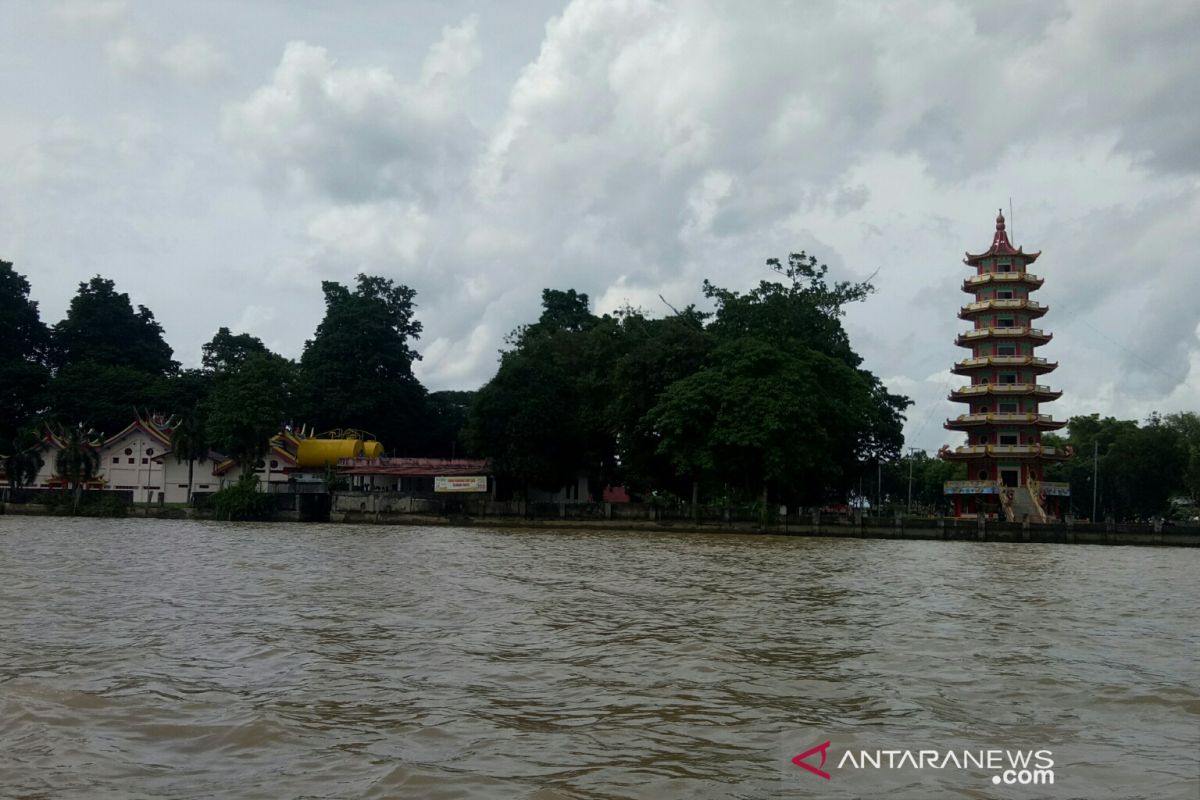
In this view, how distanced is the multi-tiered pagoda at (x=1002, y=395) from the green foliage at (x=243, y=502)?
36.6 metres

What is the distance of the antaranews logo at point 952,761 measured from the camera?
5.53m

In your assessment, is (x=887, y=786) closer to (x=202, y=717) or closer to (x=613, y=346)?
(x=202, y=717)

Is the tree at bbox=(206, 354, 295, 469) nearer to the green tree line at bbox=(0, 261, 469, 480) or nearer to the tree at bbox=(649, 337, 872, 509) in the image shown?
the green tree line at bbox=(0, 261, 469, 480)

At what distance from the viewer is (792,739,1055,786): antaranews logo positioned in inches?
218

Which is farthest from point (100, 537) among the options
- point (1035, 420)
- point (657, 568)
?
point (1035, 420)

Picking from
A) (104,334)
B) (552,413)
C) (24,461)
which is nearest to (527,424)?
(552,413)

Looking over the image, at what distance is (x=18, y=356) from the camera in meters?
65.8

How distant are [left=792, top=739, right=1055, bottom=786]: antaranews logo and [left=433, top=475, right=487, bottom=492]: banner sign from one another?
4399 centimetres

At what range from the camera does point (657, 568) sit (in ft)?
66.1

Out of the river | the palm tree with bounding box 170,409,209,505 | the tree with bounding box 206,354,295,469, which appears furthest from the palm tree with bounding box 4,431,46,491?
the river

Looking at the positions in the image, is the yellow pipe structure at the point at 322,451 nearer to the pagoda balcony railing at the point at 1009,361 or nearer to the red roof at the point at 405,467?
the red roof at the point at 405,467

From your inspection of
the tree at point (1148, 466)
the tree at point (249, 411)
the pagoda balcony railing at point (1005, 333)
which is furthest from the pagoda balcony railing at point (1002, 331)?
the tree at point (249, 411)

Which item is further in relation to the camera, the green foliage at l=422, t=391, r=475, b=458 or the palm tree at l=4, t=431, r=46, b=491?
the green foliage at l=422, t=391, r=475, b=458

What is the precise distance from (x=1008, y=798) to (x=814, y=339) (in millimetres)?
44954
